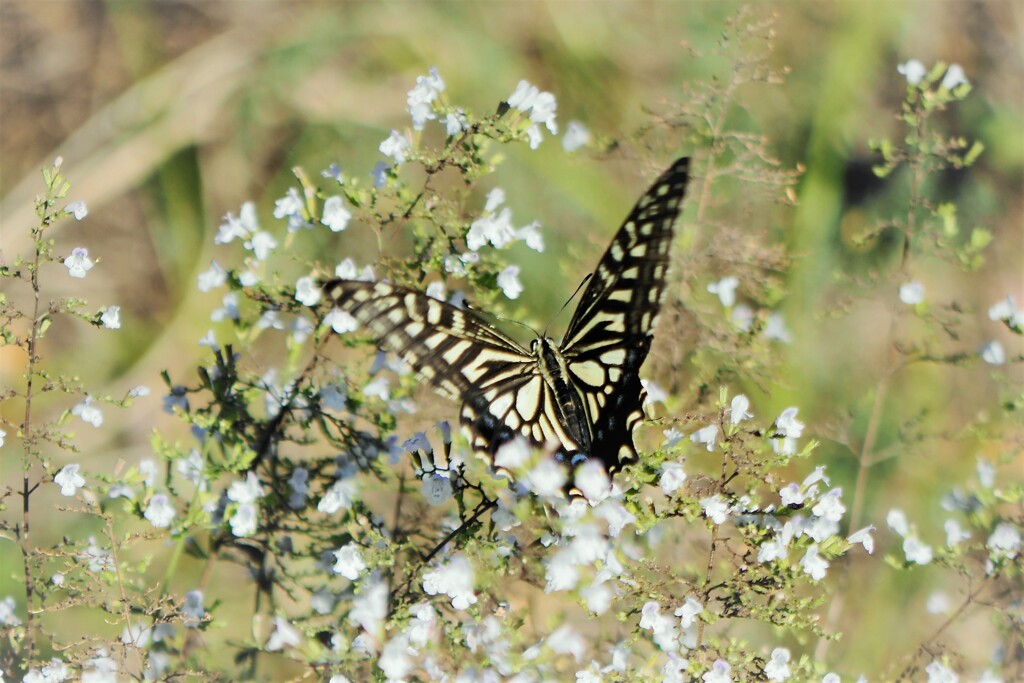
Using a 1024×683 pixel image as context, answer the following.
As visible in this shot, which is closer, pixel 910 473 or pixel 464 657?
pixel 464 657

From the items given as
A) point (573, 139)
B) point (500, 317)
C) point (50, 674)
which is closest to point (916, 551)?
point (500, 317)

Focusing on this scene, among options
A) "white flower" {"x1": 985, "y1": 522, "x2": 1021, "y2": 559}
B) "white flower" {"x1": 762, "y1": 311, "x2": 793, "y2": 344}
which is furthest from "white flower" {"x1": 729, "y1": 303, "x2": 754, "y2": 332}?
"white flower" {"x1": 985, "y1": 522, "x2": 1021, "y2": 559}

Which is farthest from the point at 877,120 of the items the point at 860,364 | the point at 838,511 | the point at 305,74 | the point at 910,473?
the point at 838,511

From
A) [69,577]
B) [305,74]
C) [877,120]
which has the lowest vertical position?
[69,577]

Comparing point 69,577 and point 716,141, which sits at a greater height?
point 716,141

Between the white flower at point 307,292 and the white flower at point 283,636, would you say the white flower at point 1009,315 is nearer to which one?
the white flower at point 307,292

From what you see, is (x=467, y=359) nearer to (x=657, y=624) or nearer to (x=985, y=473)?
(x=657, y=624)

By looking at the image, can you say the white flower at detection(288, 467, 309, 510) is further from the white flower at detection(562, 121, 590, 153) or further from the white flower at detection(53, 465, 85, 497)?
the white flower at detection(562, 121, 590, 153)

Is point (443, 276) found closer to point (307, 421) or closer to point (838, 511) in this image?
point (307, 421)
